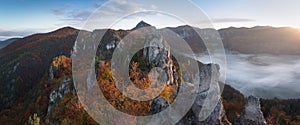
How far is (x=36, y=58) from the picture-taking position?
121m

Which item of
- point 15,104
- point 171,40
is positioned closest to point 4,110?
point 15,104

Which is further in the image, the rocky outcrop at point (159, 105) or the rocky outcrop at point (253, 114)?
the rocky outcrop at point (253, 114)

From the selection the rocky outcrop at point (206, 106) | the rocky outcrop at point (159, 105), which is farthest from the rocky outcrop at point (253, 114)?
the rocky outcrop at point (159, 105)

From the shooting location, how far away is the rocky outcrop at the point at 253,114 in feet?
54.9

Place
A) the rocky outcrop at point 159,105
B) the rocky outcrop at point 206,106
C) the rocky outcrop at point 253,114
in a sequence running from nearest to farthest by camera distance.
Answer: the rocky outcrop at point 159,105, the rocky outcrop at point 206,106, the rocky outcrop at point 253,114

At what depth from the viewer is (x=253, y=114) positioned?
1686 cm

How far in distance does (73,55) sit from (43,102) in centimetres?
2643

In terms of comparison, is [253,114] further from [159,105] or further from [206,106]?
[159,105]

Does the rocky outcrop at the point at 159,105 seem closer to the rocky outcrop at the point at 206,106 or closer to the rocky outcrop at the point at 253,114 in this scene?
the rocky outcrop at the point at 206,106

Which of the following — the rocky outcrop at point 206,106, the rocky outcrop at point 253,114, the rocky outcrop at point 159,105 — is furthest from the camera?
the rocky outcrop at point 253,114

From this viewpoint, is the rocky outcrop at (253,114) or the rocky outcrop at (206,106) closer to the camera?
the rocky outcrop at (206,106)

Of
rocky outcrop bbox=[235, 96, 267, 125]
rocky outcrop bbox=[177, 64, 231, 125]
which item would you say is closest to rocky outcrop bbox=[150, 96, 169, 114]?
rocky outcrop bbox=[177, 64, 231, 125]

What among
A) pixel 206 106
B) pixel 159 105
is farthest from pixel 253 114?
pixel 159 105

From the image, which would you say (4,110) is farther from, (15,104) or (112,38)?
(112,38)
